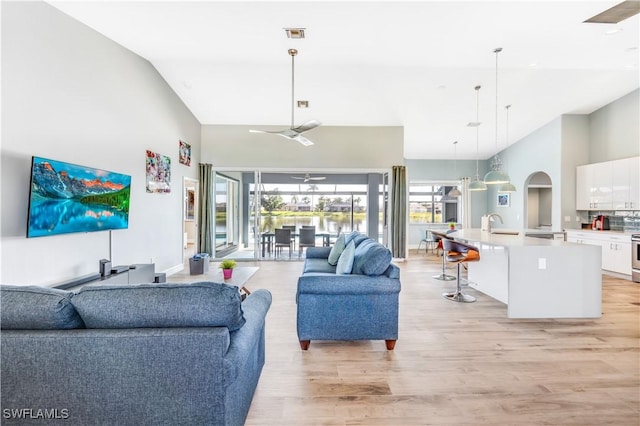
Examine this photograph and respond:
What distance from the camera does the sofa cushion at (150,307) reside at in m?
1.50

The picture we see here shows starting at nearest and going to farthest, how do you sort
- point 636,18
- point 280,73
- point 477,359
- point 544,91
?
point 477,359, point 636,18, point 280,73, point 544,91

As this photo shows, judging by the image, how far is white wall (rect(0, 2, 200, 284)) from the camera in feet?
9.60

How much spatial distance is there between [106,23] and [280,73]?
2.48m

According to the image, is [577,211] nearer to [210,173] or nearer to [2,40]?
[210,173]

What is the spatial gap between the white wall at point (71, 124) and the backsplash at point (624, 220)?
8.90 meters

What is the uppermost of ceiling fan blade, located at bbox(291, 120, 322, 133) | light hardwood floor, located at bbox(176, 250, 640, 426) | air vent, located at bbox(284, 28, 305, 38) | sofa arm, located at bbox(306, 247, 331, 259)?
air vent, located at bbox(284, 28, 305, 38)

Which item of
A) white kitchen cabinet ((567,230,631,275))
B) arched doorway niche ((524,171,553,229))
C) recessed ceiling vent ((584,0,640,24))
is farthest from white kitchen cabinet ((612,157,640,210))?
arched doorway niche ((524,171,553,229))

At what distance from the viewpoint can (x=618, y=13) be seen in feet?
11.5

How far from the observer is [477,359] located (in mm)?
2705

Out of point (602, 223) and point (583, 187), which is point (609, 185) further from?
point (602, 223)

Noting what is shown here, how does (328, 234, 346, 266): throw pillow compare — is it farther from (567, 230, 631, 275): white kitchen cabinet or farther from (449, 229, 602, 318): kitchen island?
(567, 230, 631, 275): white kitchen cabinet

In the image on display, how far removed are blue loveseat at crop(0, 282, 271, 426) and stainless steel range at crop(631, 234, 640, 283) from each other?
7.04 metres

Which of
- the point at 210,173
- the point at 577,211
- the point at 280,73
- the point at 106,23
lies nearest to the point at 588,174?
the point at 577,211

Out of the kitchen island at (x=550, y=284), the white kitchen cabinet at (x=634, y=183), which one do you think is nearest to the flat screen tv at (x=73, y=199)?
the kitchen island at (x=550, y=284)
